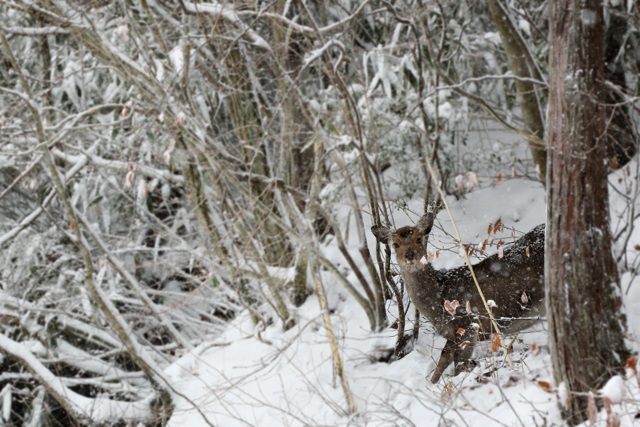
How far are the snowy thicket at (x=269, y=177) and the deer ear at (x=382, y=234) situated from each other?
2.1 inches

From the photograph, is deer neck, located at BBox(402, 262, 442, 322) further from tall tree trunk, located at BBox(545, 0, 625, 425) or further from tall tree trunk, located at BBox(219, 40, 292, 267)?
tall tree trunk, located at BBox(219, 40, 292, 267)

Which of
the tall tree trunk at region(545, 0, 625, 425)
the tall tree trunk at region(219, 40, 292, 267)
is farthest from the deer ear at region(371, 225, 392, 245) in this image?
the tall tree trunk at region(219, 40, 292, 267)

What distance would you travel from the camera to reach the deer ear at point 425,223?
111 centimetres

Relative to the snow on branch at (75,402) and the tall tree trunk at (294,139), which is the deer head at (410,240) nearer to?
the tall tree trunk at (294,139)

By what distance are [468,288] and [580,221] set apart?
0.32 meters

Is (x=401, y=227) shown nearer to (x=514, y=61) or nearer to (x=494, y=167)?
(x=494, y=167)

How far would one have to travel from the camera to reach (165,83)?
4.42 m

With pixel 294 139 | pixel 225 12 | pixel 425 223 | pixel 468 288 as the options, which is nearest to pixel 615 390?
pixel 468 288

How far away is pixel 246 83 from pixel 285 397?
293cm

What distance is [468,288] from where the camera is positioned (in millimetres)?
1089

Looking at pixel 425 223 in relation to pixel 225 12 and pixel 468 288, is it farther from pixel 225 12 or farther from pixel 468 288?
pixel 225 12

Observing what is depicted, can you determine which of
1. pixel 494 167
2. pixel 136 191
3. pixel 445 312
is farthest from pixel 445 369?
pixel 136 191

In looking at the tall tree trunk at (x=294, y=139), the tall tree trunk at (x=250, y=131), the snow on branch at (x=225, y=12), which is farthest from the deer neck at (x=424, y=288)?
the tall tree trunk at (x=250, y=131)

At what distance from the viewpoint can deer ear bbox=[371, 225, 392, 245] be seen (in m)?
1.18
